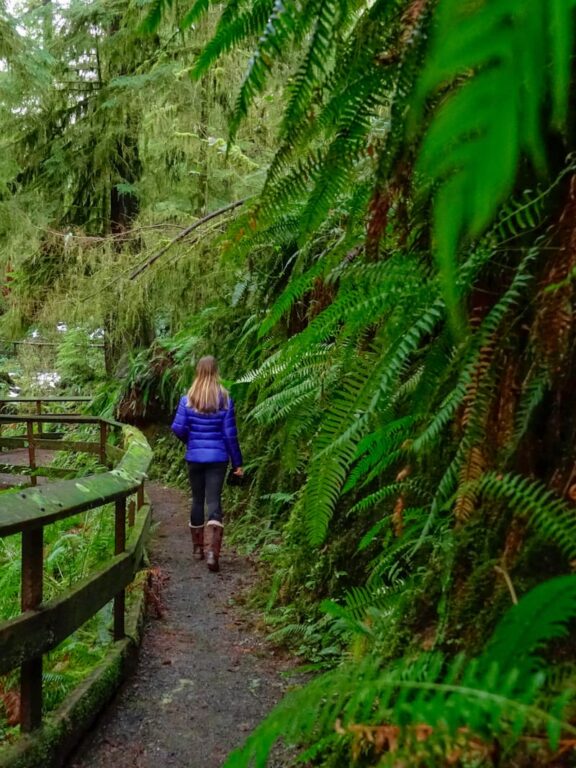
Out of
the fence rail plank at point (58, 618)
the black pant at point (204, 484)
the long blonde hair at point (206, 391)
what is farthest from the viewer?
the black pant at point (204, 484)

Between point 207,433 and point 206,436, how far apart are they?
34 mm

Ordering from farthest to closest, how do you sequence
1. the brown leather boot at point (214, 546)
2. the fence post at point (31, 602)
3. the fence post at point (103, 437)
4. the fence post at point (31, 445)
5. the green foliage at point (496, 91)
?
the fence post at point (31, 445), the fence post at point (103, 437), the brown leather boot at point (214, 546), the fence post at point (31, 602), the green foliage at point (496, 91)

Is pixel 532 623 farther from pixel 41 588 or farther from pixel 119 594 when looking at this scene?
pixel 119 594

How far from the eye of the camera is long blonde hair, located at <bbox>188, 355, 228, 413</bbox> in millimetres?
6992

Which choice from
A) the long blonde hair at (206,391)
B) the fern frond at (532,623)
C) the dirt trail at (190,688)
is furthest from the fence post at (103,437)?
the fern frond at (532,623)

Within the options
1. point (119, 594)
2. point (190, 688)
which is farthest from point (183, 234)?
point (190, 688)

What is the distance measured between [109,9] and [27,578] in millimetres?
14363

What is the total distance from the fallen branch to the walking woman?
89.0 inches

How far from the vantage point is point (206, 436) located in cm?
705

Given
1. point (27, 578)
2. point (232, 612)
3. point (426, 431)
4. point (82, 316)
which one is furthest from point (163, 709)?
point (82, 316)

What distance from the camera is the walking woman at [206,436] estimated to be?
23.0ft

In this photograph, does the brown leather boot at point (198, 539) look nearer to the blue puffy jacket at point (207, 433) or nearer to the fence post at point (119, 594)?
the blue puffy jacket at point (207, 433)

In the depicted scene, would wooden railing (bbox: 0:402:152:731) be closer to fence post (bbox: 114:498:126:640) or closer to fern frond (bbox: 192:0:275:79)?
fence post (bbox: 114:498:126:640)

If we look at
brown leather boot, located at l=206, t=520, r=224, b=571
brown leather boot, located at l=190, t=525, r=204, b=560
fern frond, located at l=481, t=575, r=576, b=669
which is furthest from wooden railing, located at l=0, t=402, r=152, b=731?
brown leather boot, located at l=190, t=525, r=204, b=560
